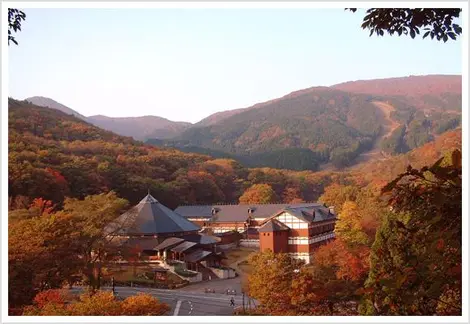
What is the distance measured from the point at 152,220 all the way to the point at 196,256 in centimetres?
190

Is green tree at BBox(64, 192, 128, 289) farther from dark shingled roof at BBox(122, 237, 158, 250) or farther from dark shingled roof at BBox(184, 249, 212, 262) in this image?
dark shingled roof at BBox(184, 249, 212, 262)

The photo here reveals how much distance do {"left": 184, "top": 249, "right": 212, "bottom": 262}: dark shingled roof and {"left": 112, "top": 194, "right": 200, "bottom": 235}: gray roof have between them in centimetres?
117

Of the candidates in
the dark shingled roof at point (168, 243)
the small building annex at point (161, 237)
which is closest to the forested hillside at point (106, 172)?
the small building annex at point (161, 237)

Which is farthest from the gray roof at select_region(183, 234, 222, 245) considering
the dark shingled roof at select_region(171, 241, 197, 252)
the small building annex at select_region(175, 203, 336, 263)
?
the small building annex at select_region(175, 203, 336, 263)

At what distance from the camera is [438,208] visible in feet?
7.47

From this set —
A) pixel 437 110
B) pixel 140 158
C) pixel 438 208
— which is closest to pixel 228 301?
pixel 438 208

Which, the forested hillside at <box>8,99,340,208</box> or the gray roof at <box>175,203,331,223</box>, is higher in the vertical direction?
the forested hillside at <box>8,99,340,208</box>

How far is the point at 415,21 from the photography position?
11.9ft

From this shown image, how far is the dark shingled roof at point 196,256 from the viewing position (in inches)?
515

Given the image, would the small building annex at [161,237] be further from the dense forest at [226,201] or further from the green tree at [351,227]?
the green tree at [351,227]

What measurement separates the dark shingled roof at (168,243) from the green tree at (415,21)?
1050cm

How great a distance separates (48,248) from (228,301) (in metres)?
3.54

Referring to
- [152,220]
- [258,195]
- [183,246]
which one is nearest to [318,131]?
[258,195]

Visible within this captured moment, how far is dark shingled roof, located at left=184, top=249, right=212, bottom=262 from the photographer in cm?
1308
